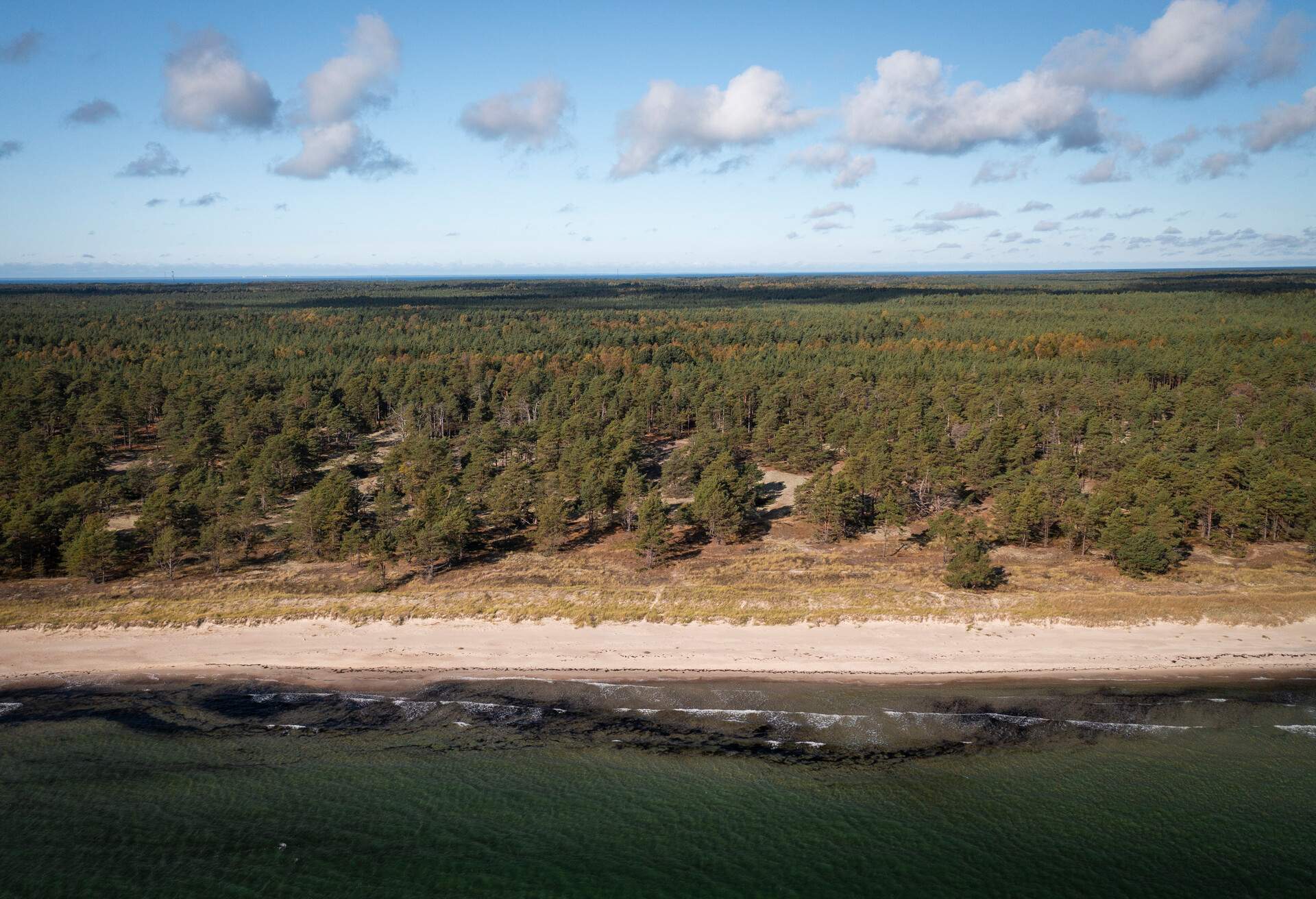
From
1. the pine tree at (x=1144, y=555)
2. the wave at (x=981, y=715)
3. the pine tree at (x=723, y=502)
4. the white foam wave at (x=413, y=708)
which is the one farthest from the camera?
the pine tree at (x=723, y=502)

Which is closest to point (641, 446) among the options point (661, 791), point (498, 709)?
point (498, 709)

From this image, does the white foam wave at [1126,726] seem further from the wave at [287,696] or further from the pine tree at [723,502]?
the wave at [287,696]

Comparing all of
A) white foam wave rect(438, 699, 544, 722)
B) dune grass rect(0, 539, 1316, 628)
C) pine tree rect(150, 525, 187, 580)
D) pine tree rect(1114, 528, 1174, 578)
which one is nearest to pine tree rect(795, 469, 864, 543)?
dune grass rect(0, 539, 1316, 628)

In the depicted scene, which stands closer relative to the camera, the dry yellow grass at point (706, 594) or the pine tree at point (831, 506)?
the dry yellow grass at point (706, 594)

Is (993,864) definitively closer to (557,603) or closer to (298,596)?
(557,603)

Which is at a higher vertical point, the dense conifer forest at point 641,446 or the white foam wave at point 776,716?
the dense conifer forest at point 641,446

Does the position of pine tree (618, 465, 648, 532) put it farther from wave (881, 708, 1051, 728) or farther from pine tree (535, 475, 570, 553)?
wave (881, 708, 1051, 728)

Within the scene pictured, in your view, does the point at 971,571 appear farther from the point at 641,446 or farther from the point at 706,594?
the point at 641,446

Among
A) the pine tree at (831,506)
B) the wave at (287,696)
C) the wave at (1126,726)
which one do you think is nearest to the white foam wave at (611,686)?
the wave at (287,696)
